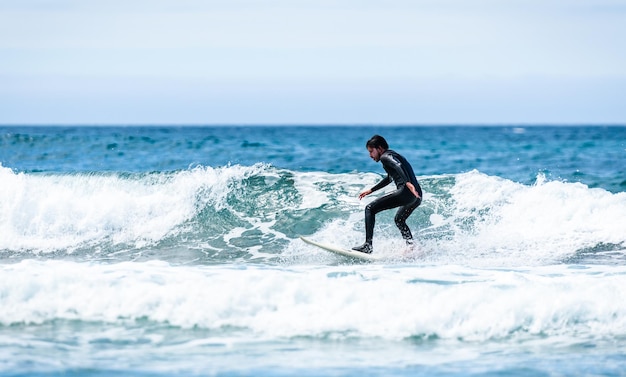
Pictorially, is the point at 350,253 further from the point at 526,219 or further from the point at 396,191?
the point at 526,219

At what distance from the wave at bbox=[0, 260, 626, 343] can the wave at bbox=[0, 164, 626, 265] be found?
2037 mm

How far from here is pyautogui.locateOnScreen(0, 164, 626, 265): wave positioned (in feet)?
36.2

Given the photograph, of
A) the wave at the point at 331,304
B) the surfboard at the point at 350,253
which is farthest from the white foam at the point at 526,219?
the wave at the point at 331,304

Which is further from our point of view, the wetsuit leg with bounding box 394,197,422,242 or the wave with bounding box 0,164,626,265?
the wave with bounding box 0,164,626,265

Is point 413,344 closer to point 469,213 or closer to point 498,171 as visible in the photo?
point 469,213

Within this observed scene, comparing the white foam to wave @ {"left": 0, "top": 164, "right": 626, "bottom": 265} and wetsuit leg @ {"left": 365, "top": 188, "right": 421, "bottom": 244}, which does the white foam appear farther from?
wetsuit leg @ {"left": 365, "top": 188, "right": 421, "bottom": 244}

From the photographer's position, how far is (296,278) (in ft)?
26.4

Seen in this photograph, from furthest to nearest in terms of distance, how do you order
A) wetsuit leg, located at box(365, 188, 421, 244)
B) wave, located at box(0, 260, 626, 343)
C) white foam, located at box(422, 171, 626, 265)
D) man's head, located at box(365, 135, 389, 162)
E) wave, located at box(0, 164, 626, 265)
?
1. wave, located at box(0, 164, 626, 265)
2. white foam, located at box(422, 171, 626, 265)
3. wetsuit leg, located at box(365, 188, 421, 244)
4. man's head, located at box(365, 135, 389, 162)
5. wave, located at box(0, 260, 626, 343)

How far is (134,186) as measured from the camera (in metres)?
14.4

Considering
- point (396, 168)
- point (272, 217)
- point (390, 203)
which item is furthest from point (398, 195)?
point (272, 217)

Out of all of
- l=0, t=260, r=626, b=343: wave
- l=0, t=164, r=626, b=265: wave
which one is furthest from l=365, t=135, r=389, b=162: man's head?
l=0, t=260, r=626, b=343: wave

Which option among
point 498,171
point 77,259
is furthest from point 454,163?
point 77,259

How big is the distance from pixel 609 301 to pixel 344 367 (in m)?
3.08

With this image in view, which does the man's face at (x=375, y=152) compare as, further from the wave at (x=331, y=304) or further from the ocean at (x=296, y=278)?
the wave at (x=331, y=304)
